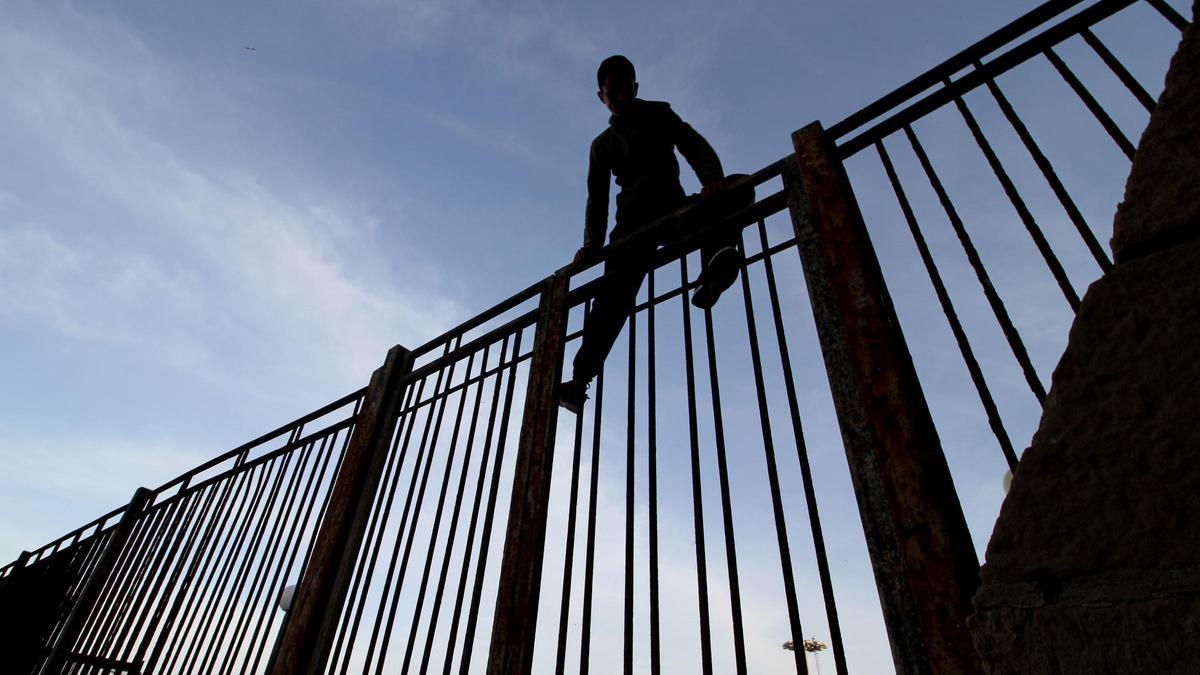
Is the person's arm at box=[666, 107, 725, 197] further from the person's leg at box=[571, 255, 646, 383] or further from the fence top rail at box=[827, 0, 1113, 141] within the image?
the fence top rail at box=[827, 0, 1113, 141]

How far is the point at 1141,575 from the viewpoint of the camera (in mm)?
635

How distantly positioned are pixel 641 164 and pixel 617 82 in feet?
1.85

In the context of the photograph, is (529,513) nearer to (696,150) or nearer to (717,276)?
(717,276)

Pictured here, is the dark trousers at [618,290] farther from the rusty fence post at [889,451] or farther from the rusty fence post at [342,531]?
the rusty fence post at [342,531]

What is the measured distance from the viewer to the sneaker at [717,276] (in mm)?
2402

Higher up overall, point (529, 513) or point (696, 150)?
point (696, 150)

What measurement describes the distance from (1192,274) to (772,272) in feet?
4.58

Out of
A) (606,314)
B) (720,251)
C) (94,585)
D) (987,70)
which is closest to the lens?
(987,70)

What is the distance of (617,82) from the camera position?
360 cm

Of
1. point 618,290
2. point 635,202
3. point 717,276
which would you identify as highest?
point 635,202

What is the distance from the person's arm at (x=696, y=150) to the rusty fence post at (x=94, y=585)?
548 centimetres

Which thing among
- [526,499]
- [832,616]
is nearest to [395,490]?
[526,499]

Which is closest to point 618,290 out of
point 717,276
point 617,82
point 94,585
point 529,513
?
point 717,276

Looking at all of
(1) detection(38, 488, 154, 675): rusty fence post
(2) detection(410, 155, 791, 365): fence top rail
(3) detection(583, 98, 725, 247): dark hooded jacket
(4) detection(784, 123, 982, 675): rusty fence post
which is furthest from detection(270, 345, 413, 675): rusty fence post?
(1) detection(38, 488, 154, 675): rusty fence post
